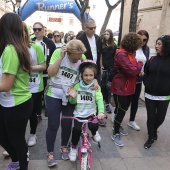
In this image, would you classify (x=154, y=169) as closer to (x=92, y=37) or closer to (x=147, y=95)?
(x=147, y=95)

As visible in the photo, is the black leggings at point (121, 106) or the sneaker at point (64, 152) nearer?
the sneaker at point (64, 152)

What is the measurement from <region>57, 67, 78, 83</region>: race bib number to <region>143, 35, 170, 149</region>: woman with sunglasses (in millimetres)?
1377

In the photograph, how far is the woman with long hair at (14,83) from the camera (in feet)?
6.49

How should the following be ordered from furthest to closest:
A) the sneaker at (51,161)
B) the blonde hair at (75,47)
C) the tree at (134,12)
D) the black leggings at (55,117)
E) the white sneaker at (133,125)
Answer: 1. the tree at (134,12)
2. the white sneaker at (133,125)
3. the sneaker at (51,161)
4. the black leggings at (55,117)
5. the blonde hair at (75,47)

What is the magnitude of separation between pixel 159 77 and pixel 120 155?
4.43 feet

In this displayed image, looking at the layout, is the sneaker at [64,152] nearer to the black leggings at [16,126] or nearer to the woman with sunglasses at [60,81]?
the woman with sunglasses at [60,81]

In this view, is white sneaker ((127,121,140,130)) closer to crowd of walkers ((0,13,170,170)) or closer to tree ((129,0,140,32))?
crowd of walkers ((0,13,170,170))

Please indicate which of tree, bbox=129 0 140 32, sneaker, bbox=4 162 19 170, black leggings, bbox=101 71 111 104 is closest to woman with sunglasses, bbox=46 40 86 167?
sneaker, bbox=4 162 19 170

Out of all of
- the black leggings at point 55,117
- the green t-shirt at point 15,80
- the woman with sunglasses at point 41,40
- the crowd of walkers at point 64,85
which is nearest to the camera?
the green t-shirt at point 15,80

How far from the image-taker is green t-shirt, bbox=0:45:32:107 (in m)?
1.96

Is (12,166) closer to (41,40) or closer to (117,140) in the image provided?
(117,140)

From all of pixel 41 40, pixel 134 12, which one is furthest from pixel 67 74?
pixel 134 12

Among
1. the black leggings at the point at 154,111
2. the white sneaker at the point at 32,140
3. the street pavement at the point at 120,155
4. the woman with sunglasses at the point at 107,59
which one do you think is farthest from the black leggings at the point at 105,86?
the white sneaker at the point at 32,140

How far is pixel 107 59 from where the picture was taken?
4902 millimetres
